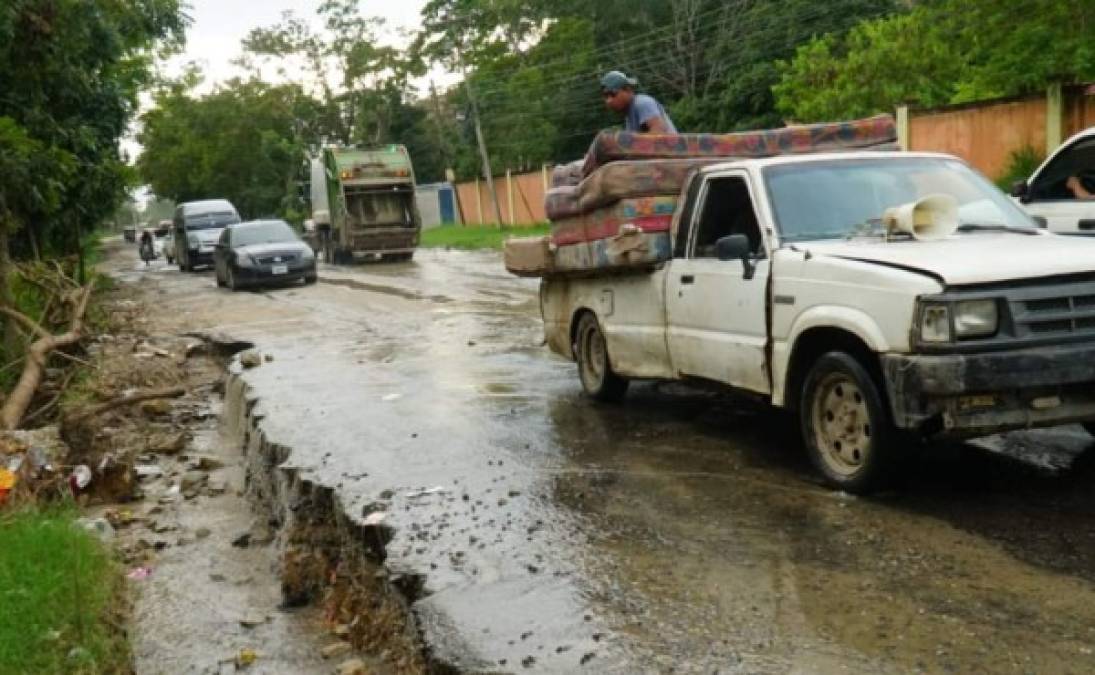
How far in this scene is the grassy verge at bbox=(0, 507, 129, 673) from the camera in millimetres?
4668

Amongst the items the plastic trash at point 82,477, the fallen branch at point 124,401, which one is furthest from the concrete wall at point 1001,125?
the plastic trash at point 82,477

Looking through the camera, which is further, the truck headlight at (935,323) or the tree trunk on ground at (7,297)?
the tree trunk on ground at (7,297)

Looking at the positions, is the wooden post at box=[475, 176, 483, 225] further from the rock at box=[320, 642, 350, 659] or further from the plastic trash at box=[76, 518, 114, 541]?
the rock at box=[320, 642, 350, 659]

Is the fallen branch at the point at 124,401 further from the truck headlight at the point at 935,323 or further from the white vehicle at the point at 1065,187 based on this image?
the white vehicle at the point at 1065,187

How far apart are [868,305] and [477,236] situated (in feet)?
117

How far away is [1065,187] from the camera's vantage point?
884 centimetres

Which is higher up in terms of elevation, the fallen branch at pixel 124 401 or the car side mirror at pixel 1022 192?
the car side mirror at pixel 1022 192

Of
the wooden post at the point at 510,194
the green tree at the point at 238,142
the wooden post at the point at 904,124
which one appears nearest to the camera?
the wooden post at the point at 904,124

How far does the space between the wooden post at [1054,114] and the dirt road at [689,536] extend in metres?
12.9

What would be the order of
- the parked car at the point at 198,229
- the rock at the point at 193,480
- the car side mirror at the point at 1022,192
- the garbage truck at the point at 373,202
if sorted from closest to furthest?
the rock at the point at 193,480 → the car side mirror at the point at 1022,192 → the garbage truck at the point at 373,202 → the parked car at the point at 198,229

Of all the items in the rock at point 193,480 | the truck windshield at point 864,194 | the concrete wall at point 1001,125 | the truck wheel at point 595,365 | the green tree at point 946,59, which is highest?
the green tree at point 946,59

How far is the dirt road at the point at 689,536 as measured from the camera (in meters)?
3.86

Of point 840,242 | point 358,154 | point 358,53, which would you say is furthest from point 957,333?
point 358,53

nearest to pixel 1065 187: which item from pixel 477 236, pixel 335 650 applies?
pixel 335 650
